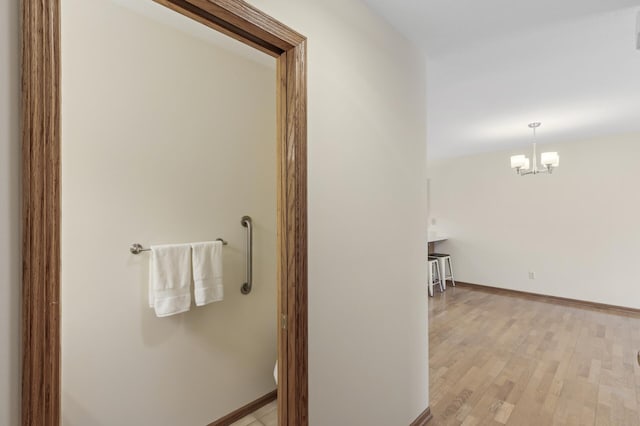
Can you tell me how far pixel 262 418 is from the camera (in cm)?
215

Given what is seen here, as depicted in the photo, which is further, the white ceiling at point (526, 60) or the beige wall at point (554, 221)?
the beige wall at point (554, 221)

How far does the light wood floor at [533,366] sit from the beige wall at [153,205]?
1.50 m

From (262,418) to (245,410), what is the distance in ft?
0.42

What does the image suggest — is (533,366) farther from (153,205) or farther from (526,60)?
(153,205)

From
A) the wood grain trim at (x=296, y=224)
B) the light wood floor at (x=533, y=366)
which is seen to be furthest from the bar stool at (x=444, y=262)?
the wood grain trim at (x=296, y=224)

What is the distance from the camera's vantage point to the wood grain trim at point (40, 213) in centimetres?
65

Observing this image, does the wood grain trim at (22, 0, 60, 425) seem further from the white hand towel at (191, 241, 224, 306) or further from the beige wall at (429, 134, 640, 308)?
the beige wall at (429, 134, 640, 308)

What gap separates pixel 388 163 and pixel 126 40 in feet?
4.99

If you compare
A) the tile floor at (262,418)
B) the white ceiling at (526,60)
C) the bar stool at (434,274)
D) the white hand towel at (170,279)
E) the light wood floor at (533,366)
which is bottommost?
the tile floor at (262,418)

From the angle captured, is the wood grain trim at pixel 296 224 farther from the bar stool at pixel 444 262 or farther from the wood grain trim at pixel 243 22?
the bar stool at pixel 444 262

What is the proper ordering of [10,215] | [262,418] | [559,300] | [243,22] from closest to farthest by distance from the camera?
1. [10,215]
2. [243,22]
3. [262,418]
4. [559,300]

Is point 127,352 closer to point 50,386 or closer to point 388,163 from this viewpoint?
point 50,386

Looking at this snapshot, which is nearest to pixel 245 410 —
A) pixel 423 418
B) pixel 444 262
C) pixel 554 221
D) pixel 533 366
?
pixel 423 418

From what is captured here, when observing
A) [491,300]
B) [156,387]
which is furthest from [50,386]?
[491,300]
